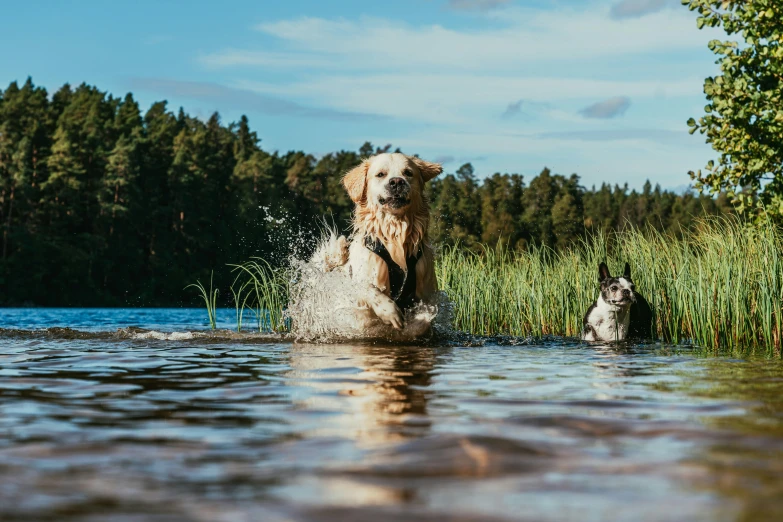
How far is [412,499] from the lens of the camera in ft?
7.68

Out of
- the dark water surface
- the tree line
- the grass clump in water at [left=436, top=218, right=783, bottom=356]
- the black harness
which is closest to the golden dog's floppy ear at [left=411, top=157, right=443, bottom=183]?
the black harness

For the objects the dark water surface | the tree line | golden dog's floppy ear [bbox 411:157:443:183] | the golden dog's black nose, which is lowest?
the dark water surface

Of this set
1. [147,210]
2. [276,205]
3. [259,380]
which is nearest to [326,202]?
[276,205]

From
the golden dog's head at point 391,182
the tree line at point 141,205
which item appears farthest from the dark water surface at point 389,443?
the tree line at point 141,205

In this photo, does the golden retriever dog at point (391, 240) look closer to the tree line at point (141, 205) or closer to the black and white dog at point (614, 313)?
the black and white dog at point (614, 313)

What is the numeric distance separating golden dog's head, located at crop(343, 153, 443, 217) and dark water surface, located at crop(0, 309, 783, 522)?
2.94 metres

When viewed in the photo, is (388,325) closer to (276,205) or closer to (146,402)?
(146,402)

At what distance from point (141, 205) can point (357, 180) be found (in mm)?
70721

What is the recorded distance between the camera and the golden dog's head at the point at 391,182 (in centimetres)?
869

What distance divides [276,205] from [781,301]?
72.5 m

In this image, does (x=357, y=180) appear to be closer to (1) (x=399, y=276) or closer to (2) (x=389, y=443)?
(1) (x=399, y=276)

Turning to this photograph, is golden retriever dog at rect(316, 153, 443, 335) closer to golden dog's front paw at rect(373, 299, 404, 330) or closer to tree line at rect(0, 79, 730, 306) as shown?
golden dog's front paw at rect(373, 299, 404, 330)

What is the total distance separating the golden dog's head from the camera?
8.69 meters

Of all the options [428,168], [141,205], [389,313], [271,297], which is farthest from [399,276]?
[141,205]
